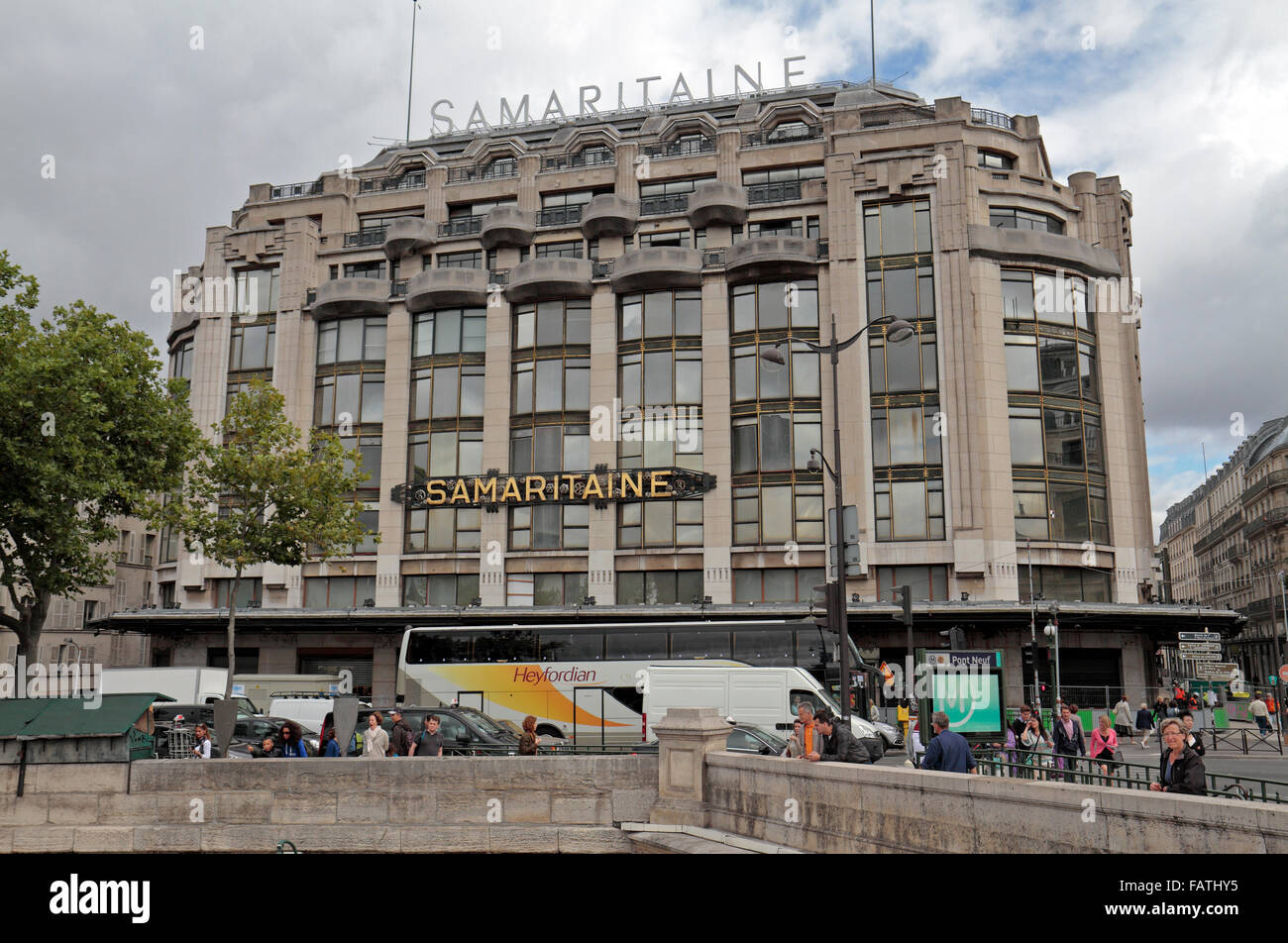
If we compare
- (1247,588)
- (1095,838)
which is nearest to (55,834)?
(1095,838)

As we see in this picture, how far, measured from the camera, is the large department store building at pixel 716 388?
4441 cm

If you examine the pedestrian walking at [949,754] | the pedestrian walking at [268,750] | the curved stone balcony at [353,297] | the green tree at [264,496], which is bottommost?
the pedestrian walking at [268,750]

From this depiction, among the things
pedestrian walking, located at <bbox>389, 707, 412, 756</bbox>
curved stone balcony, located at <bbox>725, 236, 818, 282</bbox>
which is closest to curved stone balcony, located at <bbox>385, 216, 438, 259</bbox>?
curved stone balcony, located at <bbox>725, 236, 818, 282</bbox>

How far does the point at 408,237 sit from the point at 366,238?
3558 mm

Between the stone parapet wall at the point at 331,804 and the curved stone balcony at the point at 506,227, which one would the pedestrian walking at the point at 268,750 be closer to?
the stone parapet wall at the point at 331,804

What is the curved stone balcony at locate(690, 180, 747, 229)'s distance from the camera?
48.4 metres

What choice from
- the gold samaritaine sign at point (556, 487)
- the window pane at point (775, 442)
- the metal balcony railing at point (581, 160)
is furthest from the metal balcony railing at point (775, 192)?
the gold samaritaine sign at point (556, 487)

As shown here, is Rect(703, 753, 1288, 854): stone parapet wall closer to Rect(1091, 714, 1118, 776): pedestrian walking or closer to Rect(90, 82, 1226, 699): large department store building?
Rect(1091, 714, 1118, 776): pedestrian walking

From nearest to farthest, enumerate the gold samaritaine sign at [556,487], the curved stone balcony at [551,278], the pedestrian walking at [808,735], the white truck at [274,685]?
the pedestrian walking at [808,735]
the white truck at [274,685]
the gold samaritaine sign at [556,487]
the curved stone balcony at [551,278]

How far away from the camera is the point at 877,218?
46.9 meters

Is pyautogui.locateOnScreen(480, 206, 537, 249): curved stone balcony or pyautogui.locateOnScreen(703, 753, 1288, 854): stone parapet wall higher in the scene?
pyautogui.locateOnScreen(480, 206, 537, 249): curved stone balcony

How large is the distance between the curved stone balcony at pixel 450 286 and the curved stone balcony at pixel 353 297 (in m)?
1.67

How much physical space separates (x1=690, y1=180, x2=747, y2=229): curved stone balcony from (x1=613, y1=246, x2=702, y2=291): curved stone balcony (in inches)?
73.7
